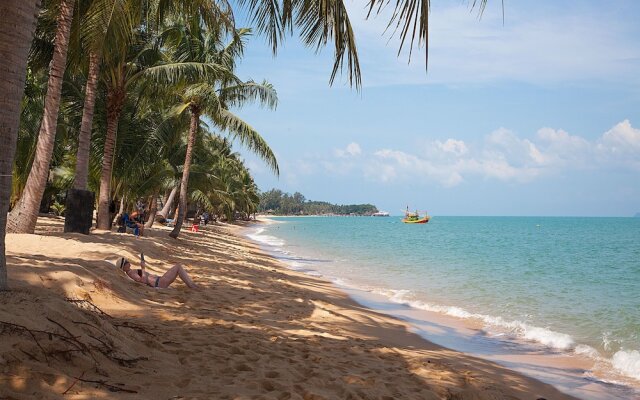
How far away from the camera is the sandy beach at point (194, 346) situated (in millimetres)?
2949

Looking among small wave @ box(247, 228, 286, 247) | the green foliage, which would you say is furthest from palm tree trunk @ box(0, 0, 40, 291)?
the green foliage

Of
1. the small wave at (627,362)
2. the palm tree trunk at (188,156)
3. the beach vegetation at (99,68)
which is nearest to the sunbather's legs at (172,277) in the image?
the beach vegetation at (99,68)

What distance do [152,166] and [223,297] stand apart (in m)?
12.1

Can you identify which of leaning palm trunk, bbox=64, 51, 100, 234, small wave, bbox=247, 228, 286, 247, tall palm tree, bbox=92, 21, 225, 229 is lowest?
small wave, bbox=247, 228, 286, 247

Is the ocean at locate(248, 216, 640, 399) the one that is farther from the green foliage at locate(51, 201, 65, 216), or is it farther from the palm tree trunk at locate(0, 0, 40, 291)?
the green foliage at locate(51, 201, 65, 216)

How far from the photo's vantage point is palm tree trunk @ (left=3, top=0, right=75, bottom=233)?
888cm

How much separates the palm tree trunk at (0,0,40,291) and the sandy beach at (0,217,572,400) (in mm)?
774

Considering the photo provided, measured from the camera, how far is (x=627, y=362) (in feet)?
22.2

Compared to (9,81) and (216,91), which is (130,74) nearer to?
(216,91)

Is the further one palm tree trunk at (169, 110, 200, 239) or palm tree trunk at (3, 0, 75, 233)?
palm tree trunk at (169, 110, 200, 239)

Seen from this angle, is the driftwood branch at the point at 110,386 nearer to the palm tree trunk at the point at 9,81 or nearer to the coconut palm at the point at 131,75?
the palm tree trunk at the point at 9,81

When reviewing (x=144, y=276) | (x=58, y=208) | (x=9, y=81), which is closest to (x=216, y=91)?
(x=144, y=276)

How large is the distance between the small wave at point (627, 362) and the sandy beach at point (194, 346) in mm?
1799

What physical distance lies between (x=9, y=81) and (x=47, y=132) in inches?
242
